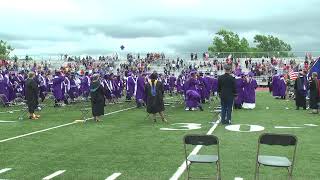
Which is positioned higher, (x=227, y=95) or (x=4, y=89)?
(x=227, y=95)

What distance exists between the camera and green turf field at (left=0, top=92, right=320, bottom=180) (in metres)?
9.59

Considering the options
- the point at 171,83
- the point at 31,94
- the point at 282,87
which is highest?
the point at 31,94

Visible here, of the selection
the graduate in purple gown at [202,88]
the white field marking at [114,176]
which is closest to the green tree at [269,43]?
the graduate in purple gown at [202,88]

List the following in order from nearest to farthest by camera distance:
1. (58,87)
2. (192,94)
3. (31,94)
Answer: (31,94), (192,94), (58,87)

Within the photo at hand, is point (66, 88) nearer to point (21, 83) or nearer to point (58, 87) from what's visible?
point (58, 87)

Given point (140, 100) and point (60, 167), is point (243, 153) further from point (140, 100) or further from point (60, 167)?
point (140, 100)

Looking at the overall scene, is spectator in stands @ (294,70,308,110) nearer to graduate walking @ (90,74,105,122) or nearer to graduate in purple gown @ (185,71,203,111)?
graduate in purple gown @ (185,71,203,111)

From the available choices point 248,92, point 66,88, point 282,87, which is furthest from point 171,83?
point 248,92

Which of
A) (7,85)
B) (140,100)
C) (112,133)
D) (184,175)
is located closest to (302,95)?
(140,100)

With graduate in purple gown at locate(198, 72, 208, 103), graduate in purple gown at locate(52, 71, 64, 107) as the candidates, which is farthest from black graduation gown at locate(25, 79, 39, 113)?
graduate in purple gown at locate(198, 72, 208, 103)

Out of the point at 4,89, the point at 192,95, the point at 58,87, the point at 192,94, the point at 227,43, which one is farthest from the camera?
the point at 227,43

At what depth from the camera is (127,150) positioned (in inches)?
481

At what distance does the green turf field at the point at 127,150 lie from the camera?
9.59m

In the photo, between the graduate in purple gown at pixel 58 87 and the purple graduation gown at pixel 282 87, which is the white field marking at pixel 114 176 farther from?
the purple graduation gown at pixel 282 87
